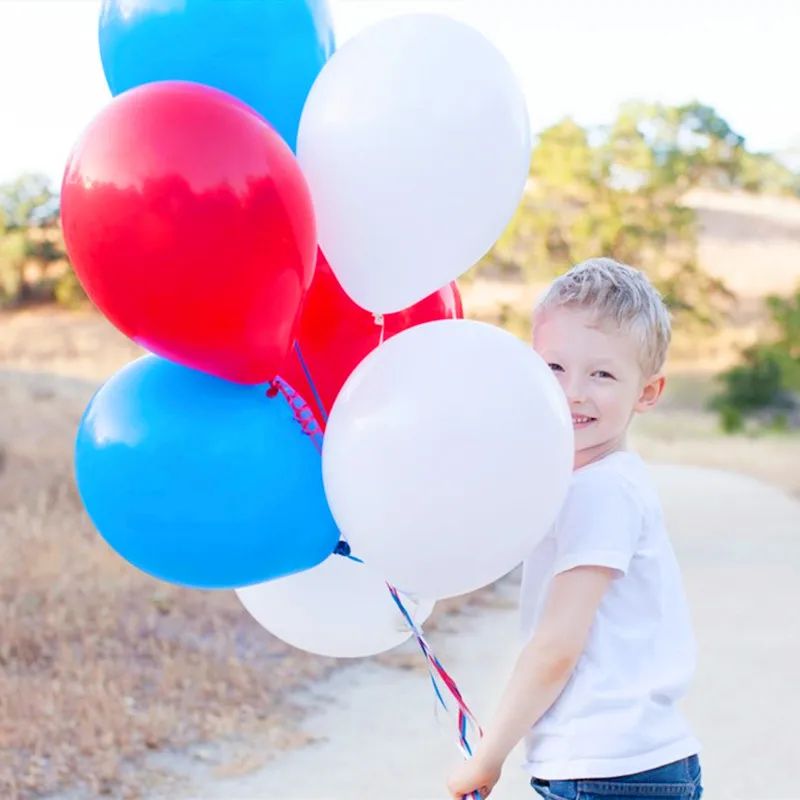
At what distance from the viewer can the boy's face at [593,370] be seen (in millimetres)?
1577

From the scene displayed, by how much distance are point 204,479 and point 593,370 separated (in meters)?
0.57

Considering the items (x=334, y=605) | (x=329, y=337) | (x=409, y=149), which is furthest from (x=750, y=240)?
(x=409, y=149)

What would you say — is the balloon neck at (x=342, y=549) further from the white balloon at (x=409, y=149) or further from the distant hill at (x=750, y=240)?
the distant hill at (x=750, y=240)

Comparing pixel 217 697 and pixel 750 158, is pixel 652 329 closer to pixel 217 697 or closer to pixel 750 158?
pixel 217 697

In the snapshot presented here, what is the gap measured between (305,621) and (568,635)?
638 mm

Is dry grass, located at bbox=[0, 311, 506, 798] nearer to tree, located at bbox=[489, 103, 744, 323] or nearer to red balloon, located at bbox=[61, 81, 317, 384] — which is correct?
red balloon, located at bbox=[61, 81, 317, 384]

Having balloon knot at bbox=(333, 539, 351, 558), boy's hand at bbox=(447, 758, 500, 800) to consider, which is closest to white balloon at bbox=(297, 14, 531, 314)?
balloon knot at bbox=(333, 539, 351, 558)

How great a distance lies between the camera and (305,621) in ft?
6.46

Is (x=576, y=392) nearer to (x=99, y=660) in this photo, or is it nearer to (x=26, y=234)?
(x=99, y=660)

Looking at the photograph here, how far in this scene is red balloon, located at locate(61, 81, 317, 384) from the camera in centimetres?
145

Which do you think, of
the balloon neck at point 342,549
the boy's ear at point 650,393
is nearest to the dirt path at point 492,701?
the balloon neck at point 342,549

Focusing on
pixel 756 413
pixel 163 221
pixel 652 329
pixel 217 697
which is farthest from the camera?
pixel 756 413

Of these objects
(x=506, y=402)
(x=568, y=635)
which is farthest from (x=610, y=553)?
(x=506, y=402)

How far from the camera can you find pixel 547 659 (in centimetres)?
147
